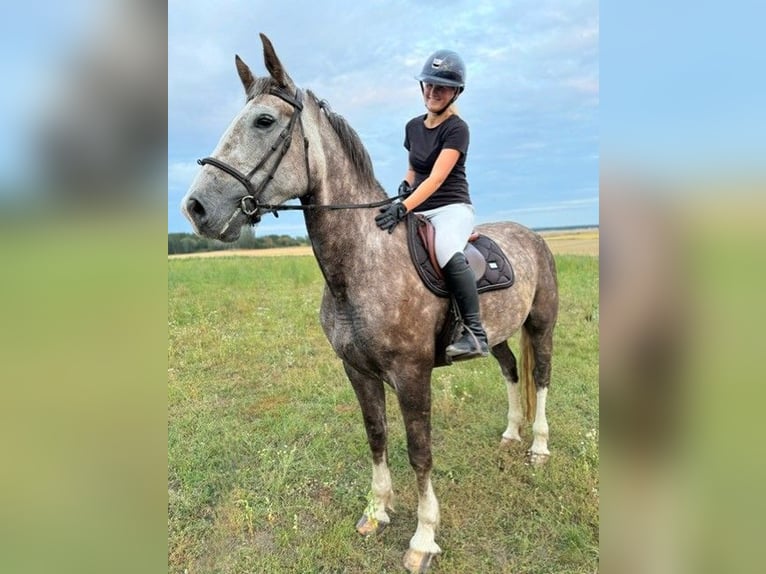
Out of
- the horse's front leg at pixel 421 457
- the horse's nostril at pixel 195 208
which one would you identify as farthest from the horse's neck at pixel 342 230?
the horse's front leg at pixel 421 457

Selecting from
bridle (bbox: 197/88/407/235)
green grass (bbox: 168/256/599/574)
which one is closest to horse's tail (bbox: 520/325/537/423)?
green grass (bbox: 168/256/599/574)

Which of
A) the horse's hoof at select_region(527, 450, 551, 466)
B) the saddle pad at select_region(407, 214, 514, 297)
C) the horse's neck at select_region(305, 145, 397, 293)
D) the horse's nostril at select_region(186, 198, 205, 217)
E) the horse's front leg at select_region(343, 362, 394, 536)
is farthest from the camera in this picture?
the horse's hoof at select_region(527, 450, 551, 466)

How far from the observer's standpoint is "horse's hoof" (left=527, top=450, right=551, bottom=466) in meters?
4.28

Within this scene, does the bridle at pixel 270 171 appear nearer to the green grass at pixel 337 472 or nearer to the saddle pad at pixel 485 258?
the saddle pad at pixel 485 258

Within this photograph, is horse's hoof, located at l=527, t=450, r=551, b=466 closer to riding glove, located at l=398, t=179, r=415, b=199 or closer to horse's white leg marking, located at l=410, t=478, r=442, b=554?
horse's white leg marking, located at l=410, t=478, r=442, b=554

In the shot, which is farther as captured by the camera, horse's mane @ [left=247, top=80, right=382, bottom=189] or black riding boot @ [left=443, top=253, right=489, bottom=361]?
black riding boot @ [left=443, top=253, right=489, bottom=361]

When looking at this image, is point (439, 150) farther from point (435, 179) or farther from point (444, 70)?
point (444, 70)

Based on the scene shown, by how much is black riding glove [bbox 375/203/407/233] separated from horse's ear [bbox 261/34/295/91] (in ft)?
3.10

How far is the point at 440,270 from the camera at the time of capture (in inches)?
121

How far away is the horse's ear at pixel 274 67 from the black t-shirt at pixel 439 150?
109 cm
